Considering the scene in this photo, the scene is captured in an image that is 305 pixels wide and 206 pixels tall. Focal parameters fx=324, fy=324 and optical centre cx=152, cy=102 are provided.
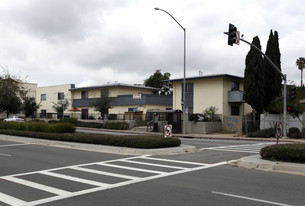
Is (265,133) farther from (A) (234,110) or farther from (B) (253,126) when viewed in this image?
(A) (234,110)

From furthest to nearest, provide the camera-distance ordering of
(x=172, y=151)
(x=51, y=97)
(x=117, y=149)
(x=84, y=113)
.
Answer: (x=51, y=97) < (x=84, y=113) < (x=117, y=149) < (x=172, y=151)

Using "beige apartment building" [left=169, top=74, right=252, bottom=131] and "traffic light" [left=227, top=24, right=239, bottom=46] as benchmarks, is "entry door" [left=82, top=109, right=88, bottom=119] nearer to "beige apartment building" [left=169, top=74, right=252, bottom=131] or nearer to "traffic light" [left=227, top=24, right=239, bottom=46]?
"beige apartment building" [left=169, top=74, right=252, bottom=131]

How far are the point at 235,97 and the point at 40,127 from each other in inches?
887

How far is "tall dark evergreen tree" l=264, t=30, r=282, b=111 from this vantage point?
31.3m

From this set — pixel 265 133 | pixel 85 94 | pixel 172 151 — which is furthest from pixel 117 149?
pixel 85 94

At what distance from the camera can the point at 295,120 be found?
30.0m

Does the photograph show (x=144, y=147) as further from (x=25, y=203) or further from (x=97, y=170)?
(x=25, y=203)

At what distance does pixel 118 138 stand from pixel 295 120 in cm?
1966

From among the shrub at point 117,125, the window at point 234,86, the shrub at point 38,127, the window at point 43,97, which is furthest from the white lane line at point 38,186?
the window at point 43,97

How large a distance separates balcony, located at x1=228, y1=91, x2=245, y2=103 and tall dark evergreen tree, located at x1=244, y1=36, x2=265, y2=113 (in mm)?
5992

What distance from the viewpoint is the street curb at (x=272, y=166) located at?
34.0ft

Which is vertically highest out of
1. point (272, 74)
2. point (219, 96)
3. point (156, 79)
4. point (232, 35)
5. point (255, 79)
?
point (156, 79)

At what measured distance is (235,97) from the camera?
37781 millimetres

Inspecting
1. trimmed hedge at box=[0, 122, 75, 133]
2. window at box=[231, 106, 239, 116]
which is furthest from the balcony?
trimmed hedge at box=[0, 122, 75, 133]
